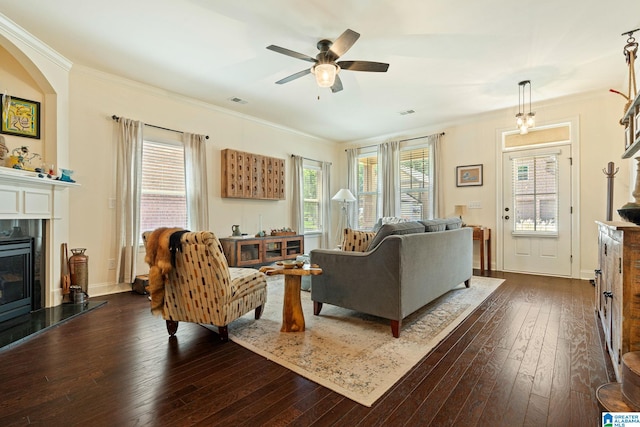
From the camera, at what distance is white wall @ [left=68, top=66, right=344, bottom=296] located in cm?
366

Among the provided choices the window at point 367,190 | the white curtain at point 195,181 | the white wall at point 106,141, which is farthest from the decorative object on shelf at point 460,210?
the white curtain at point 195,181

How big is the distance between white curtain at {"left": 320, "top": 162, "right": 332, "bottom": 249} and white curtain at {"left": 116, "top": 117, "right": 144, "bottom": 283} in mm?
3950

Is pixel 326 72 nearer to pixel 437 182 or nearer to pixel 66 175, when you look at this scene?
pixel 66 175

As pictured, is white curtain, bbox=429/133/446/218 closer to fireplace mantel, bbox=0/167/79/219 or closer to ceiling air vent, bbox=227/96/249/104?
ceiling air vent, bbox=227/96/249/104

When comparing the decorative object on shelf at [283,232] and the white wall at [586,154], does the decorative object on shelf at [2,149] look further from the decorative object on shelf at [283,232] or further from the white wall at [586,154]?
the white wall at [586,154]

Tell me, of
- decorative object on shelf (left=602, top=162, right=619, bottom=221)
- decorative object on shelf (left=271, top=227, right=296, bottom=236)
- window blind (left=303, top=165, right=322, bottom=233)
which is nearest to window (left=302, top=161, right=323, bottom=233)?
window blind (left=303, top=165, right=322, bottom=233)

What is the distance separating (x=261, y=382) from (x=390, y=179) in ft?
17.6

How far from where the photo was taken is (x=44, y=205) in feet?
10.4

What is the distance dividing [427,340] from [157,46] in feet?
12.9

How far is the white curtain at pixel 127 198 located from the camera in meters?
3.90

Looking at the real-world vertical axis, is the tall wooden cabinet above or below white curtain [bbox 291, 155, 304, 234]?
below

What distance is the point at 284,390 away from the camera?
1739 millimetres

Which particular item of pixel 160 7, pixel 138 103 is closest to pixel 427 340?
pixel 160 7

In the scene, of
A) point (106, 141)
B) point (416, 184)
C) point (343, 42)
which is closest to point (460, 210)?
point (416, 184)
